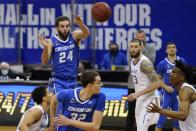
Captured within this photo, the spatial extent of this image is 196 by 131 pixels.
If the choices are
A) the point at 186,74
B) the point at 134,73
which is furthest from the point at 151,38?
the point at 186,74

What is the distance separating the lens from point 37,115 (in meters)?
8.82

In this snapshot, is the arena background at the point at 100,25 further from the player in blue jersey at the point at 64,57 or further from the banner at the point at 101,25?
the player in blue jersey at the point at 64,57

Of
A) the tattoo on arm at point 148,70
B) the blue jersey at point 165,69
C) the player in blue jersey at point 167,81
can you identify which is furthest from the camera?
the blue jersey at point 165,69

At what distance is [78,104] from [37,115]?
0.68 m

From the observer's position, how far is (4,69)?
16406 millimetres

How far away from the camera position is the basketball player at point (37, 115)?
28.6 feet

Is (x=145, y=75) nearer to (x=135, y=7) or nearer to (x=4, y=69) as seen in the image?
(x=4, y=69)

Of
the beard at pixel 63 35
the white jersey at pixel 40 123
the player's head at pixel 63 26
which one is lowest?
the white jersey at pixel 40 123

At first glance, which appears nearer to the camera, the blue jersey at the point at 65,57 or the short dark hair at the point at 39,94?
the short dark hair at the point at 39,94

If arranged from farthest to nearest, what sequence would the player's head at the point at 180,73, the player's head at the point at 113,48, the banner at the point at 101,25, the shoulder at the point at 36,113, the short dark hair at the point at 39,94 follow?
the banner at the point at 101,25
the player's head at the point at 113,48
the short dark hair at the point at 39,94
the shoulder at the point at 36,113
the player's head at the point at 180,73

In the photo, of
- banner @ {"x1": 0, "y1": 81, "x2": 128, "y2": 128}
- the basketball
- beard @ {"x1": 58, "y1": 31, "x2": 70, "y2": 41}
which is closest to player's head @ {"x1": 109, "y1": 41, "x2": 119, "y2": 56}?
banner @ {"x1": 0, "y1": 81, "x2": 128, "y2": 128}

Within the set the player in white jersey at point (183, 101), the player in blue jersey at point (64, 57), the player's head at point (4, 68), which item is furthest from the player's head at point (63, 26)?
the player's head at point (4, 68)

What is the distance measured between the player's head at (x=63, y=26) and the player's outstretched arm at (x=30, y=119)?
1946 mm

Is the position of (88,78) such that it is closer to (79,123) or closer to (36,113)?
(79,123)
